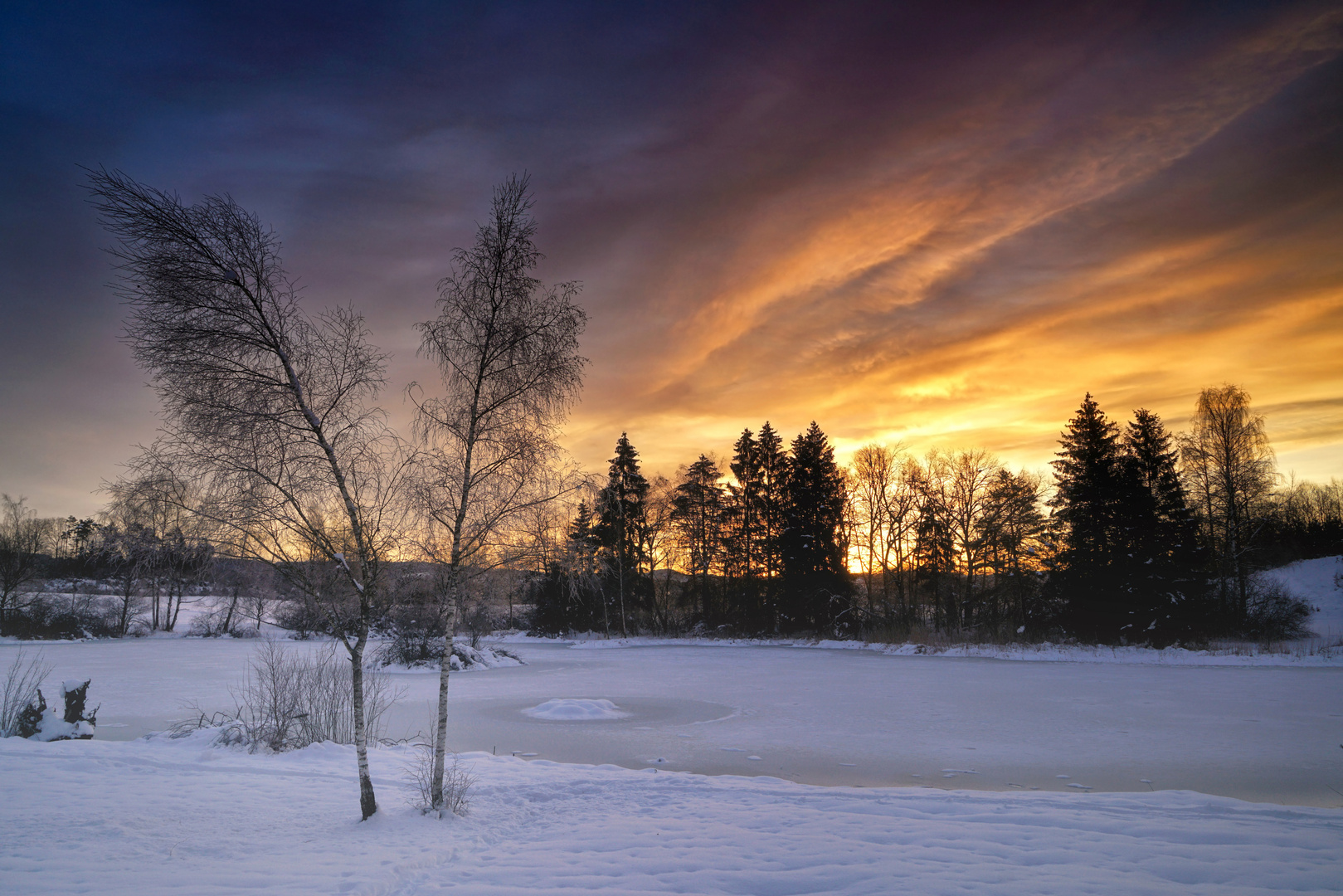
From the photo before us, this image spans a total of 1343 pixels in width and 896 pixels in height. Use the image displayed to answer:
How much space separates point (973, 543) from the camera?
41719 millimetres

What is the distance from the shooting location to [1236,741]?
12.2 m

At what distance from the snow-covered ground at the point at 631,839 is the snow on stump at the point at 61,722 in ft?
10.3

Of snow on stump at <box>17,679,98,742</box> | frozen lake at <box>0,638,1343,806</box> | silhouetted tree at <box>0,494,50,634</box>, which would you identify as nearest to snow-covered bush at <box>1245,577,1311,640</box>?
frozen lake at <box>0,638,1343,806</box>

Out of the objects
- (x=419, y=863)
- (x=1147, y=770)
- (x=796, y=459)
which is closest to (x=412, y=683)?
(x=419, y=863)

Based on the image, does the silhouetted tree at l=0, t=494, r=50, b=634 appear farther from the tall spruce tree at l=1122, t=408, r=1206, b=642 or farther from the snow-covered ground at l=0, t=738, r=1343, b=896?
the tall spruce tree at l=1122, t=408, r=1206, b=642

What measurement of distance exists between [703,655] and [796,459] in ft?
51.8

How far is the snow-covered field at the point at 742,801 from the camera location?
18.0 ft

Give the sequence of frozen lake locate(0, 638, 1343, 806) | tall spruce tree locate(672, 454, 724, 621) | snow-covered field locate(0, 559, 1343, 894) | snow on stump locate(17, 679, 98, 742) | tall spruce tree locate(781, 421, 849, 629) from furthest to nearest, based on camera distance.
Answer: tall spruce tree locate(672, 454, 724, 621) < tall spruce tree locate(781, 421, 849, 629) < snow on stump locate(17, 679, 98, 742) < frozen lake locate(0, 638, 1343, 806) < snow-covered field locate(0, 559, 1343, 894)

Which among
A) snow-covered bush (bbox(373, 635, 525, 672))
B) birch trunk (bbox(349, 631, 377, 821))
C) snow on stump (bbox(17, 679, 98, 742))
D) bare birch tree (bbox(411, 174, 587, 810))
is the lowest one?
snow-covered bush (bbox(373, 635, 525, 672))

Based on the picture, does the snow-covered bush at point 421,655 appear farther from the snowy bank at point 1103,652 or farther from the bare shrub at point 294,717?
the bare shrub at point 294,717

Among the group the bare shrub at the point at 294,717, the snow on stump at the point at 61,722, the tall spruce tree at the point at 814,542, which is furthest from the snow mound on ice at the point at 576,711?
the tall spruce tree at the point at 814,542

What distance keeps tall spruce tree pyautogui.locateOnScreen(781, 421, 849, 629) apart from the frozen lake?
14.6 meters

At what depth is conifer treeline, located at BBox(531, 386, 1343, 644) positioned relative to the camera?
107 feet

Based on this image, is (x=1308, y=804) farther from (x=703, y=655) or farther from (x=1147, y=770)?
(x=703, y=655)
